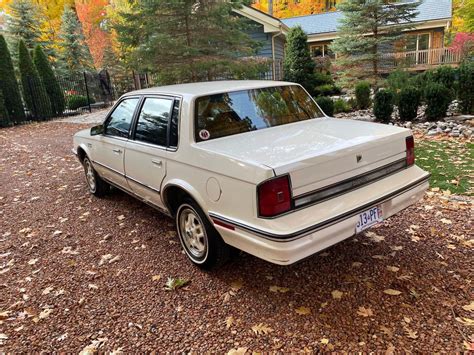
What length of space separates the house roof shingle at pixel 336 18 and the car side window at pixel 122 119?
20330mm

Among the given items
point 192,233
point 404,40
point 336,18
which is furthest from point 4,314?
point 336,18

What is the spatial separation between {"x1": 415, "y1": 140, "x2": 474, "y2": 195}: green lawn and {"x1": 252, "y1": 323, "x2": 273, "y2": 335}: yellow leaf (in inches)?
136

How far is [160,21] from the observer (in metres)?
10.8

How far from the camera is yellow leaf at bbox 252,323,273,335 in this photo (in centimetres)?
251

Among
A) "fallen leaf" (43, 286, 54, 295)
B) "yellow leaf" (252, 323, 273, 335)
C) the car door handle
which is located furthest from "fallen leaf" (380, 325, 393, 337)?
"fallen leaf" (43, 286, 54, 295)

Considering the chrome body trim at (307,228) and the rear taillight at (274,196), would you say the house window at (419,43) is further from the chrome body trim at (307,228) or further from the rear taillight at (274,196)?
the rear taillight at (274,196)

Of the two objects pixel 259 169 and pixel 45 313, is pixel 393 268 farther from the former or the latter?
pixel 45 313

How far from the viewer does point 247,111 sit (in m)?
3.42

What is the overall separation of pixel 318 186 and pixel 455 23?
36.7 metres

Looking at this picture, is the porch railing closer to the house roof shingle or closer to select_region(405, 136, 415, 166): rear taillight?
the house roof shingle

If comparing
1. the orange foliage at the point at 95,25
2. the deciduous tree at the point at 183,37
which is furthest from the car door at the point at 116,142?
the orange foliage at the point at 95,25

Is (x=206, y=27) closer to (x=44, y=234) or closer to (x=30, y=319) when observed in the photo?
(x=44, y=234)

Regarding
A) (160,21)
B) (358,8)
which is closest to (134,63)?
(160,21)

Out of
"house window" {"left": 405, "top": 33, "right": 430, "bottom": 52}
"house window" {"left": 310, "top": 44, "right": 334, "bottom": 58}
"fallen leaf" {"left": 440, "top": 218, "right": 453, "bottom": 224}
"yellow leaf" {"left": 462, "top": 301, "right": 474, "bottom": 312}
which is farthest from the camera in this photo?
"house window" {"left": 310, "top": 44, "right": 334, "bottom": 58}
